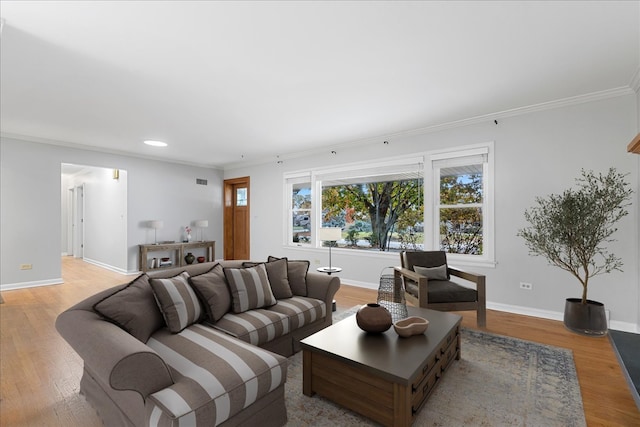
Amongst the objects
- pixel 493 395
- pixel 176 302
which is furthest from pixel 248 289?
pixel 493 395

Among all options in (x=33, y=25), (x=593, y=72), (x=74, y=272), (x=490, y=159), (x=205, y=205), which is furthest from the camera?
(x=205, y=205)

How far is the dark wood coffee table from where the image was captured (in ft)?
5.54

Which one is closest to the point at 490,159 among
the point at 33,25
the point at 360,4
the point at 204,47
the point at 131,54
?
the point at 360,4

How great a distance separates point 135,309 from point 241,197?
6.09 metres

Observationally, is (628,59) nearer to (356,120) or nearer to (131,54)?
(356,120)

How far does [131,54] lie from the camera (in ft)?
8.48

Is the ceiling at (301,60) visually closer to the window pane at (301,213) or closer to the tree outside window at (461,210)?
the tree outside window at (461,210)

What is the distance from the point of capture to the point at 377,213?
212 inches

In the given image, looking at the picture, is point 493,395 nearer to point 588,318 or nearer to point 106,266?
point 588,318

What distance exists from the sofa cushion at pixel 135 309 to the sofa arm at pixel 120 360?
0.20 metres

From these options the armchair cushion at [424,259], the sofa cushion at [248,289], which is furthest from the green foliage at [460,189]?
the sofa cushion at [248,289]

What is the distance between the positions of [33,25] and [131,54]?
0.60m

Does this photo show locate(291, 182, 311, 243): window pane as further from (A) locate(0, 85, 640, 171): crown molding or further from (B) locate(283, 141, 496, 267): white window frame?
(A) locate(0, 85, 640, 171): crown molding

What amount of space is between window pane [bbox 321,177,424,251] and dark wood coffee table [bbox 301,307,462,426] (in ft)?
9.01
